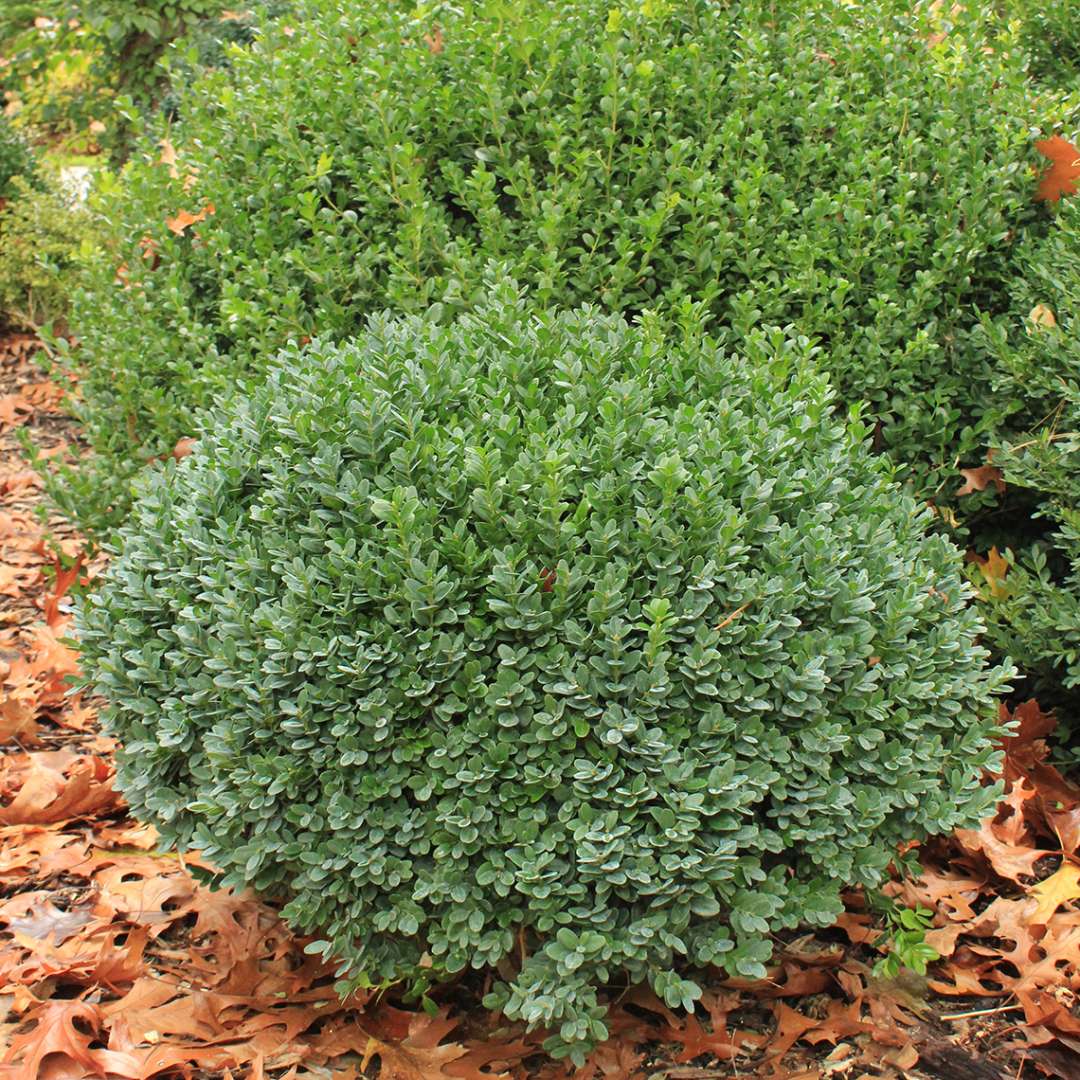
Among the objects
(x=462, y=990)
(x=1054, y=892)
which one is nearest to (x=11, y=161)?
(x=462, y=990)

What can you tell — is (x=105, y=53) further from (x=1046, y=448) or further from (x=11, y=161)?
(x=1046, y=448)

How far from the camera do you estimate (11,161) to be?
6.68m

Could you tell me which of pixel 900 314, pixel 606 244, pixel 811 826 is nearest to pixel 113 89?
pixel 606 244

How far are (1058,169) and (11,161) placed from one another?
557 centimetres

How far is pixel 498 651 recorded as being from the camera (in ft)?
7.36

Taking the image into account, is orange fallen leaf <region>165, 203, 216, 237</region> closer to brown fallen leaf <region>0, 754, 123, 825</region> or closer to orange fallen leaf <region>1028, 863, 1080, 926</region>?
brown fallen leaf <region>0, 754, 123, 825</region>

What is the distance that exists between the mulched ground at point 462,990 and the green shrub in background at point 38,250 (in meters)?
3.59

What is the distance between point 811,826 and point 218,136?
2753 mm

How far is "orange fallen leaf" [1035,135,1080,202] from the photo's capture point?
140 inches

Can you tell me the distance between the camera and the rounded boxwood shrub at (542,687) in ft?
7.23

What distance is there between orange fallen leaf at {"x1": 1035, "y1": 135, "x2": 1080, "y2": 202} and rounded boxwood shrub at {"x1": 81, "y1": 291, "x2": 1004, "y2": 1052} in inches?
64.2

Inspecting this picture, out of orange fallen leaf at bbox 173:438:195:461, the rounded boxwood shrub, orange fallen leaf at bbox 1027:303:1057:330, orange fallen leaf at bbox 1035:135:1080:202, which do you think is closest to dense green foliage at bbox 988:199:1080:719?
orange fallen leaf at bbox 1027:303:1057:330

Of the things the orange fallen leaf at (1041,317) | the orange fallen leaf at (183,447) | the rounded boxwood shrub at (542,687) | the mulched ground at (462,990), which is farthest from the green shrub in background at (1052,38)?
the orange fallen leaf at (183,447)

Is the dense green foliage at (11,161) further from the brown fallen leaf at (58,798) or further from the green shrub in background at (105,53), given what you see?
the brown fallen leaf at (58,798)
